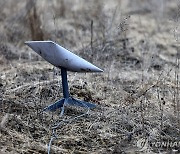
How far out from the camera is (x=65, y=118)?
3.28 m

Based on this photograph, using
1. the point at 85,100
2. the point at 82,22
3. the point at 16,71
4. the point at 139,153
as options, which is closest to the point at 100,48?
the point at 16,71

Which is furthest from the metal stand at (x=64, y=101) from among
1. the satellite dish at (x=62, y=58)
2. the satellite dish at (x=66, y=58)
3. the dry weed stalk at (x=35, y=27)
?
the dry weed stalk at (x=35, y=27)

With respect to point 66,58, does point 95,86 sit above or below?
below

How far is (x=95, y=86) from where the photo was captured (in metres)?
3.99

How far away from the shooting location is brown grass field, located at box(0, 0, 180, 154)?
119 inches

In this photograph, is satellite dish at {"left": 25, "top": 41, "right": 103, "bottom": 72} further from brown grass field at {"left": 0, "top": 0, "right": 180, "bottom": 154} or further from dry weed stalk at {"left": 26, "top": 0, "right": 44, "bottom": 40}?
dry weed stalk at {"left": 26, "top": 0, "right": 44, "bottom": 40}

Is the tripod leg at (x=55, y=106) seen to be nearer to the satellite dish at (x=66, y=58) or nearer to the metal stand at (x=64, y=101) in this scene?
the metal stand at (x=64, y=101)


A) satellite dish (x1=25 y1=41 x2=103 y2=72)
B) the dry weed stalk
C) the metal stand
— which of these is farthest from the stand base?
the dry weed stalk

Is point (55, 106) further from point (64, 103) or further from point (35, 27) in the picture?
point (35, 27)

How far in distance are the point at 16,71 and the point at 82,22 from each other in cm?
230

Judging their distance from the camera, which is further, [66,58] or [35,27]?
[35,27]

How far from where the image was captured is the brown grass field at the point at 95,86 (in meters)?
3.02

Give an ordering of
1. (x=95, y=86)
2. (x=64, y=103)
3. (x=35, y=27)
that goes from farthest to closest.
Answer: (x=35, y=27) < (x=95, y=86) < (x=64, y=103)

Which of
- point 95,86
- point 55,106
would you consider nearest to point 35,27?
point 95,86
